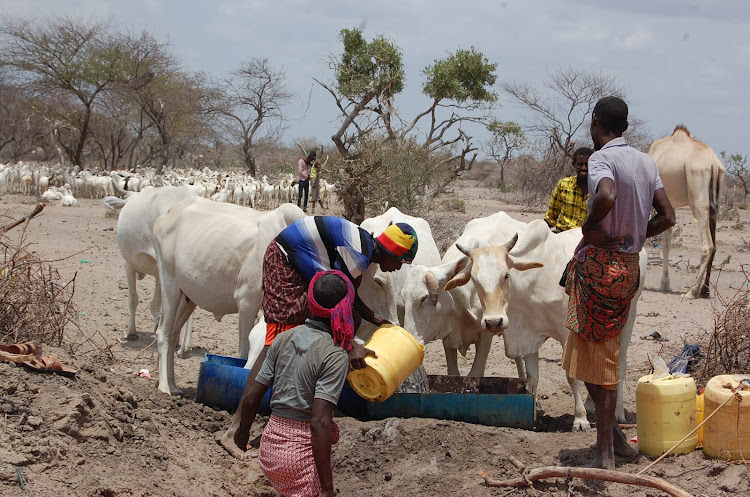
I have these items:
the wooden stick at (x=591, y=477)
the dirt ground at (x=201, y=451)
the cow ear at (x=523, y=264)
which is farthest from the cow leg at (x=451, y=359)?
the wooden stick at (x=591, y=477)

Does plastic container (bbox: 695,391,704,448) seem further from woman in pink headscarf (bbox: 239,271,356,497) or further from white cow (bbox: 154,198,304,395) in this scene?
white cow (bbox: 154,198,304,395)

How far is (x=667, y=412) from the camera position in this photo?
14.0 ft

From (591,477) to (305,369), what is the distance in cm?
151

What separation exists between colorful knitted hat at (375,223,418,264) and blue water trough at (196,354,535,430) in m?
1.19

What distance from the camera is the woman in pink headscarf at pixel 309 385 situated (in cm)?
375

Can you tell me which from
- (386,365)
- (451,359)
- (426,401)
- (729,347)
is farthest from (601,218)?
(451,359)

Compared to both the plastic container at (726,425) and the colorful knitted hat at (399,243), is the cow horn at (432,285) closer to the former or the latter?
the colorful knitted hat at (399,243)

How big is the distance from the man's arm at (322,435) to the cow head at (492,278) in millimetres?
1822

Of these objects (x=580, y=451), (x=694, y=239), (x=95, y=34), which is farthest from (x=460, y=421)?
(x=95, y=34)

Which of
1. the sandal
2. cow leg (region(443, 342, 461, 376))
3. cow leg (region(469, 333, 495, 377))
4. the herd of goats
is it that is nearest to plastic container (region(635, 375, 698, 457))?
cow leg (region(469, 333, 495, 377))

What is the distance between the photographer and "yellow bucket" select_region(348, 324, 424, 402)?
4.07 m

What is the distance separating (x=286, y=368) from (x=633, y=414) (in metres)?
3.33

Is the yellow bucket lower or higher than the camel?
lower

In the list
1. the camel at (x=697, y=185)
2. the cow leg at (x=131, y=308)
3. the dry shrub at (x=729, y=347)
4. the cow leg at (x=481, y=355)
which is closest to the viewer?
the dry shrub at (x=729, y=347)
